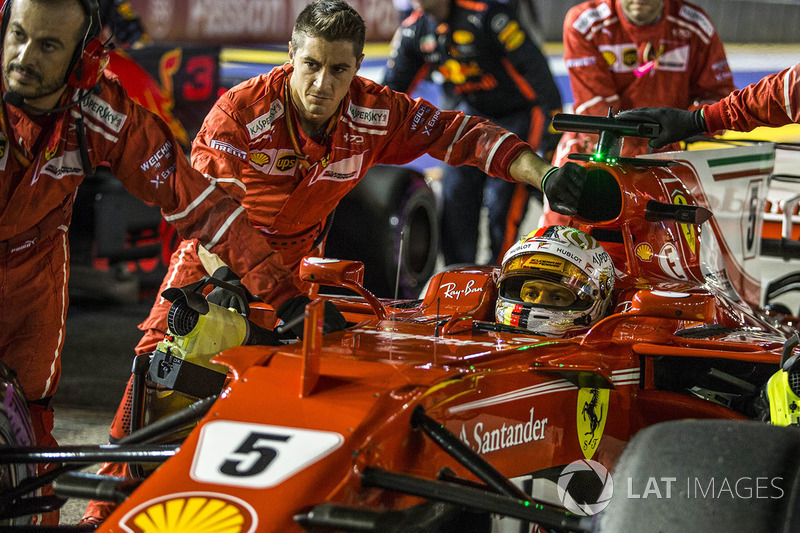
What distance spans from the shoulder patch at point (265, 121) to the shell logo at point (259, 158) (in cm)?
10

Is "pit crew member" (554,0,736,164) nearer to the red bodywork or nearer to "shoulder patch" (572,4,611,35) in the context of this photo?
"shoulder patch" (572,4,611,35)

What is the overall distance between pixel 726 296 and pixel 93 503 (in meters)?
2.52

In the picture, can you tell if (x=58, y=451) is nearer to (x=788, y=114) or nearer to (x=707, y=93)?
(x=788, y=114)

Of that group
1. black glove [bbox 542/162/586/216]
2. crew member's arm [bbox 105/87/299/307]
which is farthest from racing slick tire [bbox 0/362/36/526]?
black glove [bbox 542/162/586/216]

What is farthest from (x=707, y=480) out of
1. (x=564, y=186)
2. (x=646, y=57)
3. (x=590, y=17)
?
(x=590, y=17)

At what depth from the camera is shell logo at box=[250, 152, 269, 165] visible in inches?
150

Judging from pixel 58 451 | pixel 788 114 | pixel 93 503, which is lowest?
pixel 93 503

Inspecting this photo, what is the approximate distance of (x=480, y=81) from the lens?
263 inches

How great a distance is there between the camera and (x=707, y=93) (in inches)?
216

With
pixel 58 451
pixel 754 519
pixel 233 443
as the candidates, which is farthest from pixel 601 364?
pixel 58 451

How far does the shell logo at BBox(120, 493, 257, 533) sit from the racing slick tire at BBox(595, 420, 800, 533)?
2.38ft

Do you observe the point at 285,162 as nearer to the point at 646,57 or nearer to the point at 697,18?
the point at 646,57

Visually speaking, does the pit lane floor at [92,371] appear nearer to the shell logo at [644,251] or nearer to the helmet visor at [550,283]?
the helmet visor at [550,283]

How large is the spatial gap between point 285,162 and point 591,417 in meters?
1.62
